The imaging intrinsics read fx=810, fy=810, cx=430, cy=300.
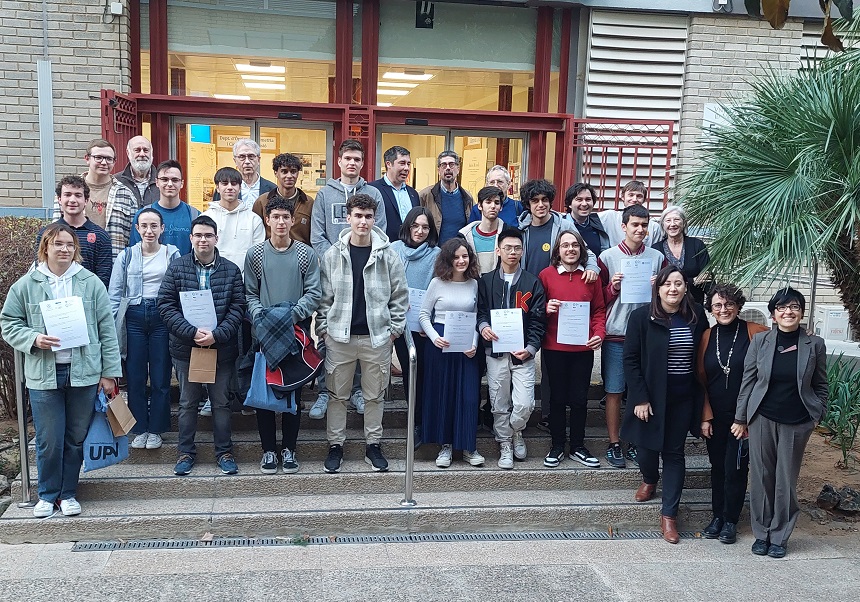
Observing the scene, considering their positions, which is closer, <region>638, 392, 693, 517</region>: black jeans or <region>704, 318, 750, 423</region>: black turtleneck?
<region>704, 318, 750, 423</region>: black turtleneck

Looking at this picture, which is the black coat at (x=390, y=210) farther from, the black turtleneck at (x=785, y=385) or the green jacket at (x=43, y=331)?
the black turtleneck at (x=785, y=385)

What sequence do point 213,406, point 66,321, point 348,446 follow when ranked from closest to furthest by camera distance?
1. point 66,321
2. point 213,406
3. point 348,446

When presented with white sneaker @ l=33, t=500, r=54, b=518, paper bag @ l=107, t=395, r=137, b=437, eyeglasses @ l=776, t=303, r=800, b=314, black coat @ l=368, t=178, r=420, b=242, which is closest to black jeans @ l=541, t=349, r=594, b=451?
eyeglasses @ l=776, t=303, r=800, b=314

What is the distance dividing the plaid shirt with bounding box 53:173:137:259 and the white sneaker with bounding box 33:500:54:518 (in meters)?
1.86

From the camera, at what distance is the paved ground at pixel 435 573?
477cm

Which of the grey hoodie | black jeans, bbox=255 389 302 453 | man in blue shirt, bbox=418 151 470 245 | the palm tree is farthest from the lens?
man in blue shirt, bbox=418 151 470 245

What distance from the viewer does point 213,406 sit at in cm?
593

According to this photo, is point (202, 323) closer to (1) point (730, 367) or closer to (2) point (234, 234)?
(2) point (234, 234)

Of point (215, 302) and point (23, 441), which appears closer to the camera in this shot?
point (23, 441)

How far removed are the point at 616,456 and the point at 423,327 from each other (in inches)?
74.1

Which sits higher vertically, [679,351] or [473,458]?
[679,351]

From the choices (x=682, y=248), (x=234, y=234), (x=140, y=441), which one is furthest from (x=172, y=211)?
(x=682, y=248)

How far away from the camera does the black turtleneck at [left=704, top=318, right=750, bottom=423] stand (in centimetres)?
570

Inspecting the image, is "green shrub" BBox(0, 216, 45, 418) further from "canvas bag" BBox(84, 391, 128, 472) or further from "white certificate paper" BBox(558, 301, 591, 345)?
"white certificate paper" BBox(558, 301, 591, 345)
